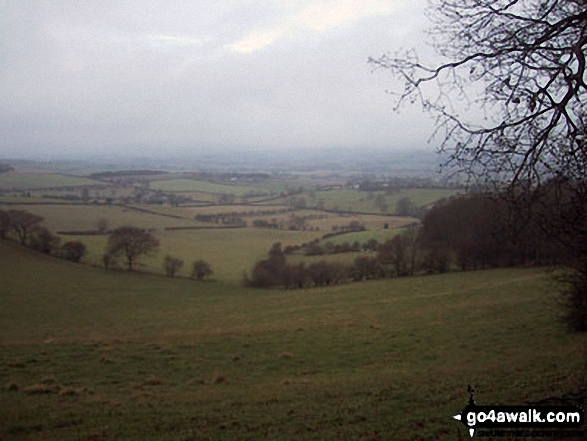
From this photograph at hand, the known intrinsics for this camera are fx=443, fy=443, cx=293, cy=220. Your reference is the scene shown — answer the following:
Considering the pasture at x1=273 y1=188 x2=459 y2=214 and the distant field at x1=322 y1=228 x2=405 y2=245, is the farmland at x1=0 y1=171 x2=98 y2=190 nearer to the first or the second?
the pasture at x1=273 y1=188 x2=459 y2=214

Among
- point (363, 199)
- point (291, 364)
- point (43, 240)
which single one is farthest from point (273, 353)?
point (363, 199)

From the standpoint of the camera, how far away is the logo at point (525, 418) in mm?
4785

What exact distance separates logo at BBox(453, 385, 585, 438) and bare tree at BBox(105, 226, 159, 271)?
4353cm

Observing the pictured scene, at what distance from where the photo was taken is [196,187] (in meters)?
92.2

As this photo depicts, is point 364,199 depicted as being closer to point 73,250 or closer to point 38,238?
point 73,250

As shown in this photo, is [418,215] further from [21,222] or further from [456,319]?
[21,222]

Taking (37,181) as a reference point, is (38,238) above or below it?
below

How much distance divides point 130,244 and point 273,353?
3456 centimetres

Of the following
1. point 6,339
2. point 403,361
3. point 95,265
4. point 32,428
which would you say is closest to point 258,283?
point 95,265

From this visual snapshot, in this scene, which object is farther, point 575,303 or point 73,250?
point 73,250

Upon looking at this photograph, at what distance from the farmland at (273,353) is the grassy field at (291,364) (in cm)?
6

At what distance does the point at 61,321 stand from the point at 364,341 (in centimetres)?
1863

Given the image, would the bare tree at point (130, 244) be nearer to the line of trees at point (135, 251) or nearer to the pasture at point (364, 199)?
the line of trees at point (135, 251)

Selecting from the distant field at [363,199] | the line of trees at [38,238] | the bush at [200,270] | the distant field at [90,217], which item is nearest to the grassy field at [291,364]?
the bush at [200,270]
